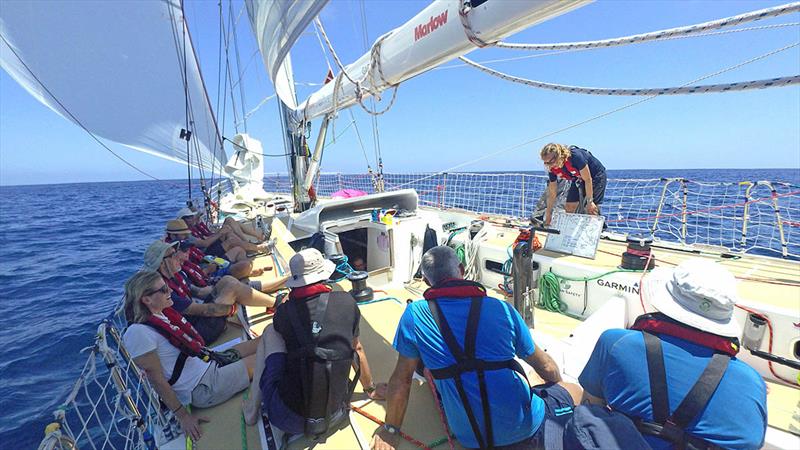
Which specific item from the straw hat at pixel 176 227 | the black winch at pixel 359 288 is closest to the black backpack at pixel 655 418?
the black winch at pixel 359 288

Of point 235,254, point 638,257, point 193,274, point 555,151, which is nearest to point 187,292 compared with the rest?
point 193,274

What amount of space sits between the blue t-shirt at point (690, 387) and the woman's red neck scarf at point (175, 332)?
2357 mm

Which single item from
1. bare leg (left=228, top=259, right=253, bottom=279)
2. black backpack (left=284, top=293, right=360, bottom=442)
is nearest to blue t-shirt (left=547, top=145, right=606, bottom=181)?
black backpack (left=284, top=293, right=360, bottom=442)

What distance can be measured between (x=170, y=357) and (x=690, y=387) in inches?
105

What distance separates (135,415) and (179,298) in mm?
1209

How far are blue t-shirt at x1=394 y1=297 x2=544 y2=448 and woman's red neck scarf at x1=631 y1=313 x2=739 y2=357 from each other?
539 millimetres

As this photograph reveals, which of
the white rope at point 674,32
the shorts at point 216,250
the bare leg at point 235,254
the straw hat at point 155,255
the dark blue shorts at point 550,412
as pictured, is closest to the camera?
the dark blue shorts at point 550,412

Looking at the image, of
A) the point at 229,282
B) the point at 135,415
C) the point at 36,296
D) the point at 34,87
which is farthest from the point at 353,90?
the point at 36,296

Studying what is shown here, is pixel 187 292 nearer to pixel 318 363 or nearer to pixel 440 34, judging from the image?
pixel 318 363

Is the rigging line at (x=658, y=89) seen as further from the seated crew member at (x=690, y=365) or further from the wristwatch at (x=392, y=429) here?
the wristwatch at (x=392, y=429)

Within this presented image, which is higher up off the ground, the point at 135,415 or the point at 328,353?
the point at 328,353

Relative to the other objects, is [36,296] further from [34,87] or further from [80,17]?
[80,17]

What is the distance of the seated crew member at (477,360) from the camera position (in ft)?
5.12

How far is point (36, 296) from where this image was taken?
24.7ft
